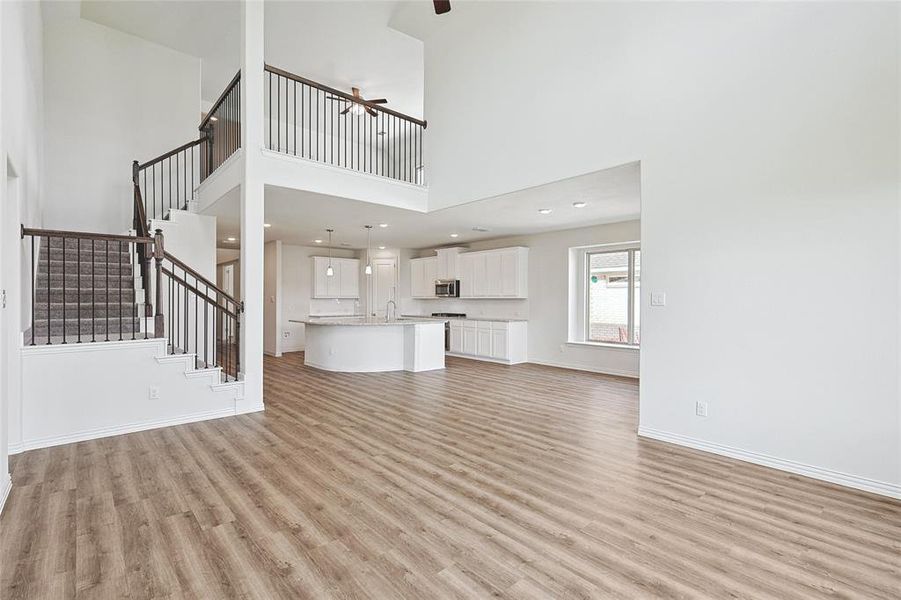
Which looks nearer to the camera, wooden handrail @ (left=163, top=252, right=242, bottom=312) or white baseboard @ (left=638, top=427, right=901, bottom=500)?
white baseboard @ (left=638, top=427, right=901, bottom=500)

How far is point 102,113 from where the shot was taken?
6812mm

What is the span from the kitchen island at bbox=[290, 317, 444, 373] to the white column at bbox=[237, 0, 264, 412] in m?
2.42

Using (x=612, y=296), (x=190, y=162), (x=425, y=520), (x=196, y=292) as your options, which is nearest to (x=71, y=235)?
(x=196, y=292)

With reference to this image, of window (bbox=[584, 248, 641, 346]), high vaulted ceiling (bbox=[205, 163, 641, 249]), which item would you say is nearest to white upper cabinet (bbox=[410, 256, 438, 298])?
high vaulted ceiling (bbox=[205, 163, 641, 249])

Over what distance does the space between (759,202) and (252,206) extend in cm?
482

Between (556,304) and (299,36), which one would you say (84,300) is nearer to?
(299,36)

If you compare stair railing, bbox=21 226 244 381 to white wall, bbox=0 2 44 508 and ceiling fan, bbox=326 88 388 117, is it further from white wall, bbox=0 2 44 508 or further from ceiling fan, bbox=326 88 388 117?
ceiling fan, bbox=326 88 388 117

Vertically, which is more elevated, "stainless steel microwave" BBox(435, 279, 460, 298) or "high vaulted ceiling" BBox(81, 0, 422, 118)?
"high vaulted ceiling" BBox(81, 0, 422, 118)

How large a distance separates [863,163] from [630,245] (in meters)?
4.43

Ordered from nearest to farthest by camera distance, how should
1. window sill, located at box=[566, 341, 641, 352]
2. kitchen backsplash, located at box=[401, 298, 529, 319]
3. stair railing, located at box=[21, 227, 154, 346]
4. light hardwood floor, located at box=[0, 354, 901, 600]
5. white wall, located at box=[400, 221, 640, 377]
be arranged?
1. light hardwood floor, located at box=[0, 354, 901, 600]
2. stair railing, located at box=[21, 227, 154, 346]
3. window sill, located at box=[566, 341, 641, 352]
4. white wall, located at box=[400, 221, 640, 377]
5. kitchen backsplash, located at box=[401, 298, 529, 319]

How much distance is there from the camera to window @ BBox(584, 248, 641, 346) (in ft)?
24.2

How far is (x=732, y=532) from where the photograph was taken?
7.84 ft

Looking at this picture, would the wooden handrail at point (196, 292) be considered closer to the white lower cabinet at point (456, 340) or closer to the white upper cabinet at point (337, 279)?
the white lower cabinet at point (456, 340)

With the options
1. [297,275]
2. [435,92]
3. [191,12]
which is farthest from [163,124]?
[435,92]
